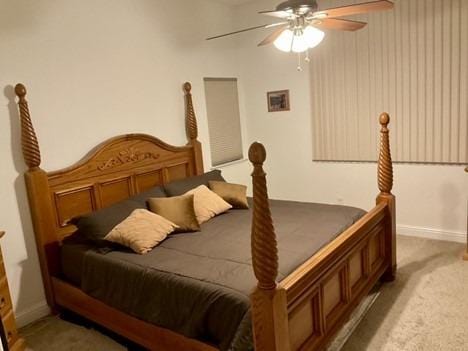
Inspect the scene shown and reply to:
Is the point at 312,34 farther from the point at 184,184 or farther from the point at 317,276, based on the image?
the point at 184,184

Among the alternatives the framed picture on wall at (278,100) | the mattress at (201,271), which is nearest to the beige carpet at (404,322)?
the mattress at (201,271)

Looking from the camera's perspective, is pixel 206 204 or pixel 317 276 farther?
pixel 206 204

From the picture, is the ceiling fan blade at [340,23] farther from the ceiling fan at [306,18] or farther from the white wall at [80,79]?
the white wall at [80,79]

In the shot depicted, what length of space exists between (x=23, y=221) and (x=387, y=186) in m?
2.91

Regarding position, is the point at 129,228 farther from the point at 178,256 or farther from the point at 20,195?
the point at 20,195

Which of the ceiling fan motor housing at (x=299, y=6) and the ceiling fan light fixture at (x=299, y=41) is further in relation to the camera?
the ceiling fan light fixture at (x=299, y=41)

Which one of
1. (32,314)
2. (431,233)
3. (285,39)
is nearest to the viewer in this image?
(285,39)

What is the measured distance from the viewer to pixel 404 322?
8.63 feet

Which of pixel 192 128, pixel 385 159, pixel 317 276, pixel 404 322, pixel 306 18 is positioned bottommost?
pixel 404 322

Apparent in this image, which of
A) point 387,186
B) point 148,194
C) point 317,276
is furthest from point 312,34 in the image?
point 148,194

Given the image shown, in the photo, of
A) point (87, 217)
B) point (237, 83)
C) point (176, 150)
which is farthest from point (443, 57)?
point (87, 217)

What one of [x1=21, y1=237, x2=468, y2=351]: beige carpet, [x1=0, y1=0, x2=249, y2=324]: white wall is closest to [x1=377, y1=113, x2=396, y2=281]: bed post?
[x1=21, y1=237, x2=468, y2=351]: beige carpet

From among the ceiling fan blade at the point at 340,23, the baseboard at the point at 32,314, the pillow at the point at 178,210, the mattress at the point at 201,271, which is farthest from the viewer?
the pillow at the point at 178,210

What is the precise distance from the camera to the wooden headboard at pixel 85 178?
2.89 m
